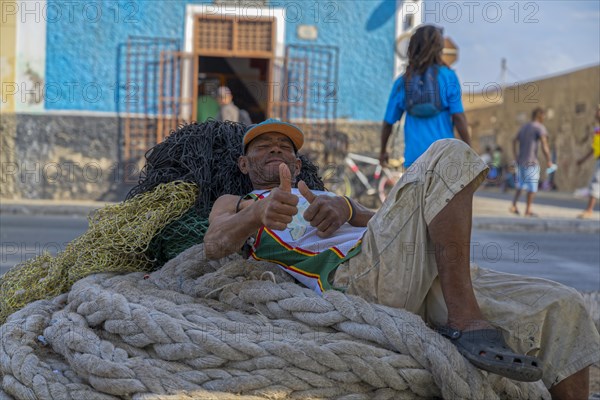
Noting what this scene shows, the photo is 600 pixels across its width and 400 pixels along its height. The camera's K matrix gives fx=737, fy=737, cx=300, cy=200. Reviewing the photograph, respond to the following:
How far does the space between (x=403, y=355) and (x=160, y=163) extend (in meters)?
1.98

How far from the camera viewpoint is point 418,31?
6.05 meters

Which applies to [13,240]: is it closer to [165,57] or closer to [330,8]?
[165,57]

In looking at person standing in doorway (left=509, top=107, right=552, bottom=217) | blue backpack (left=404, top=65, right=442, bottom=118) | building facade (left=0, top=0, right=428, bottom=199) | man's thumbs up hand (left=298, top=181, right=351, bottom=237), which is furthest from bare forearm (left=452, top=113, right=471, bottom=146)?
building facade (left=0, top=0, right=428, bottom=199)

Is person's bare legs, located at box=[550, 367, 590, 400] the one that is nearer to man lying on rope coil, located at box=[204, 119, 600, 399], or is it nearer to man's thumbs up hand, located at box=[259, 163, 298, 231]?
man lying on rope coil, located at box=[204, 119, 600, 399]

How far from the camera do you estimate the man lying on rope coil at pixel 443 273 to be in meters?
2.65

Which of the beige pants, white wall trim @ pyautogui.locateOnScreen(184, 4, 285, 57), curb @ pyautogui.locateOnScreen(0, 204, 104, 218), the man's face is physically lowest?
curb @ pyautogui.locateOnScreen(0, 204, 104, 218)

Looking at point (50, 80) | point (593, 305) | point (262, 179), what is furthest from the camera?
point (50, 80)

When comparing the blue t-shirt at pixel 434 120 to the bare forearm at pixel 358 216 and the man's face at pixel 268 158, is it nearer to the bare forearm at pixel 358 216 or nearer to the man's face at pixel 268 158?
the man's face at pixel 268 158

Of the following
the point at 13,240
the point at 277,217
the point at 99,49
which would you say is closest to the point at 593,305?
the point at 277,217

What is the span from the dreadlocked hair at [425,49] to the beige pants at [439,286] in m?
3.38

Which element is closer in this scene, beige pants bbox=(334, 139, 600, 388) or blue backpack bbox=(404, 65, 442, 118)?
beige pants bbox=(334, 139, 600, 388)

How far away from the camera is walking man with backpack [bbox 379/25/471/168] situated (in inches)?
235

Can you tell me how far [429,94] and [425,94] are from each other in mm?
32

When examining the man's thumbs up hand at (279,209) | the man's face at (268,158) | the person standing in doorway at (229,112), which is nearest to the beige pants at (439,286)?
the man's thumbs up hand at (279,209)
